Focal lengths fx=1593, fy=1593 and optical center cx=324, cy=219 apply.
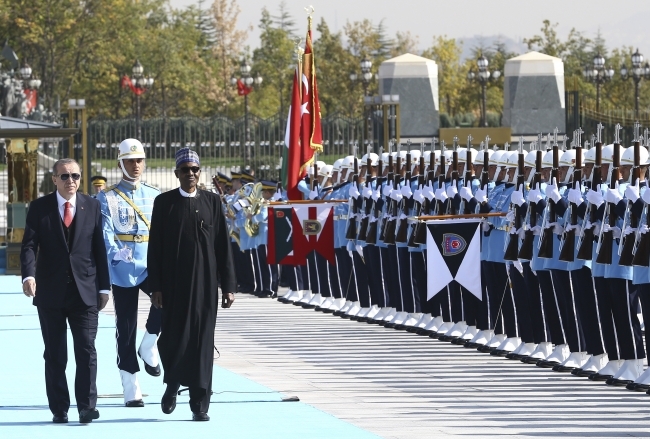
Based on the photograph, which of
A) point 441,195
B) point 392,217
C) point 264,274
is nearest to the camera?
point 441,195

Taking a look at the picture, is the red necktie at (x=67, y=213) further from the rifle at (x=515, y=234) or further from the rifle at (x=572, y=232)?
the rifle at (x=515, y=234)

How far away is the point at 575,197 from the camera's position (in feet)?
39.0

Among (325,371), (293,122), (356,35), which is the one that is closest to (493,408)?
(325,371)

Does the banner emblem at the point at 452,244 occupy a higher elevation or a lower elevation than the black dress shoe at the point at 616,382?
higher

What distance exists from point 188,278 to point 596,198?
11.2 ft

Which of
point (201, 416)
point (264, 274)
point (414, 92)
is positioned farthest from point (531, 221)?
point (414, 92)

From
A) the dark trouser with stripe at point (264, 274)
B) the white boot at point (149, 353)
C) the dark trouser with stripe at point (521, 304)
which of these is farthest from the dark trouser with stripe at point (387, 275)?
the white boot at point (149, 353)

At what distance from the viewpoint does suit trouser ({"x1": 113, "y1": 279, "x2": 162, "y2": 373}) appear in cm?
1029

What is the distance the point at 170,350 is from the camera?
31.5 feet

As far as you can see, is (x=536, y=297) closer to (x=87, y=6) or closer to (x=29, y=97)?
(x=29, y=97)

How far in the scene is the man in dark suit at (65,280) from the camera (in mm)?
9703

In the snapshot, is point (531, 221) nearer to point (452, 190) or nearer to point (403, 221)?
point (452, 190)

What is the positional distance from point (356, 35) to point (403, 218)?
47642 millimetres

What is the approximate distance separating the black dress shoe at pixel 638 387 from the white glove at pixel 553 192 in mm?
1803
